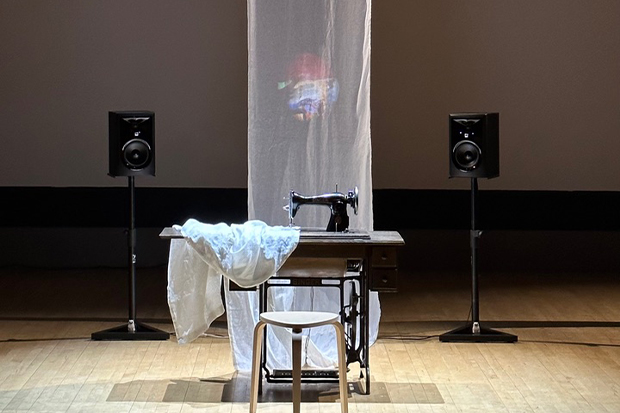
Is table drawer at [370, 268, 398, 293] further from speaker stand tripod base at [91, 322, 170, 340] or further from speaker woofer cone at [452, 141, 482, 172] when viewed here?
speaker stand tripod base at [91, 322, 170, 340]

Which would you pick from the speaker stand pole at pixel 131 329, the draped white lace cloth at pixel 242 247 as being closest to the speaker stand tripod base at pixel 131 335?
the speaker stand pole at pixel 131 329

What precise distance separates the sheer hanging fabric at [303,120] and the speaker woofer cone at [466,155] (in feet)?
3.07

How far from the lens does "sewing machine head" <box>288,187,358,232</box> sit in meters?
4.75

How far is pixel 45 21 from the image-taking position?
27.1 ft

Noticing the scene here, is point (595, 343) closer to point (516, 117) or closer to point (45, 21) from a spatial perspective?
point (516, 117)

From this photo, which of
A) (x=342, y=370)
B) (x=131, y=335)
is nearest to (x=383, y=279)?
(x=342, y=370)

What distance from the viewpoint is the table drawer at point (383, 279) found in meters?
4.60

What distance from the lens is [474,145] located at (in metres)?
6.05

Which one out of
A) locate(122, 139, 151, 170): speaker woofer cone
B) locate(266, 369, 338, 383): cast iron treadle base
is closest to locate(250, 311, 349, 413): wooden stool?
locate(266, 369, 338, 383): cast iron treadle base

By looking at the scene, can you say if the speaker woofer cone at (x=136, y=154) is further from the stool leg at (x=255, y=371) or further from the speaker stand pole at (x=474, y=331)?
the stool leg at (x=255, y=371)

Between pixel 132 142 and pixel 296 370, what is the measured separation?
2401 millimetres

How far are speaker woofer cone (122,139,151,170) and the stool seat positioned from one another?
201 cm

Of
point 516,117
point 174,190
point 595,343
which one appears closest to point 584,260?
point 516,117

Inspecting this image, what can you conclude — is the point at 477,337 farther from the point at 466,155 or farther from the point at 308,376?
the point at 308,376
